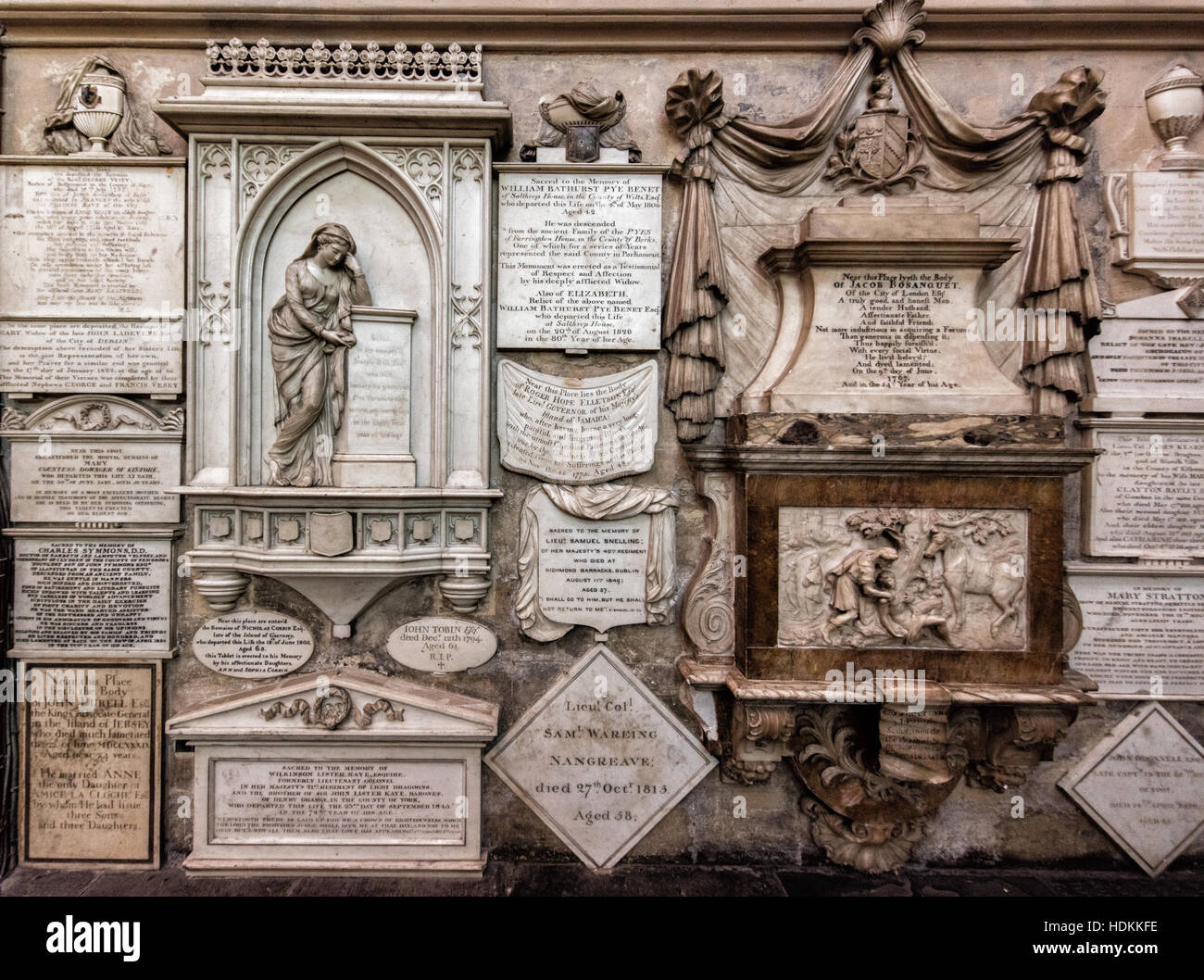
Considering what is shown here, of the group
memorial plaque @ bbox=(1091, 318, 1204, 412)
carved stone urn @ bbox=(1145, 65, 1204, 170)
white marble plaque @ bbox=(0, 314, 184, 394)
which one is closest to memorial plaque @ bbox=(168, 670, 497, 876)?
white marble plaque @ bbox=(0, 314, 184, 394)

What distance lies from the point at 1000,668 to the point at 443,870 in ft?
11.4

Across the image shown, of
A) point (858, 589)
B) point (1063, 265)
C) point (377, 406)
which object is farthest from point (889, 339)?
point (377, 406)

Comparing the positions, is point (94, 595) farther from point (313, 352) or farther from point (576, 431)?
point (576, 431)

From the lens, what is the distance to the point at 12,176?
388 cm

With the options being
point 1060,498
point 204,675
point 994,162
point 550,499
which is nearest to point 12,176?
point 204,675

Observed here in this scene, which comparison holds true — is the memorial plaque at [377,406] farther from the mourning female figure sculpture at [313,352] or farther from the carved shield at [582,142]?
the carved shield at [582,142]

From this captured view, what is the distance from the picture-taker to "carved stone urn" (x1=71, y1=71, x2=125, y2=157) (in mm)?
3871

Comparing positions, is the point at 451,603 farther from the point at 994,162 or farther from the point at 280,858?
the point at 994,162

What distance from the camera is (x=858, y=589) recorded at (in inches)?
140

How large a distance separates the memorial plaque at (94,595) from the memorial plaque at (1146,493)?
5.94m

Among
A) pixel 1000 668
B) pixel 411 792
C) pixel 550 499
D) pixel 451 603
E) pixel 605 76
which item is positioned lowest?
pixel 411 792

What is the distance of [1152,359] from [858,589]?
2.51m

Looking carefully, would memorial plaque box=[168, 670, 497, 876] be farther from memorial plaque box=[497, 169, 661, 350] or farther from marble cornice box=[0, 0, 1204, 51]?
marble cornice box=[0, 0, 1204, 51]

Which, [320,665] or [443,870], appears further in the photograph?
[320,665]
